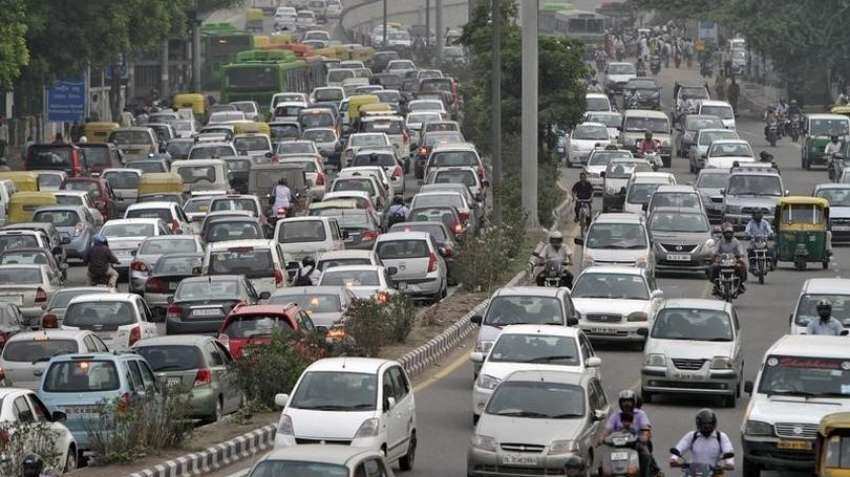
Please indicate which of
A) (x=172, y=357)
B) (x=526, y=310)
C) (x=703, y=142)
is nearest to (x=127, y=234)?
(x=526, y=310)

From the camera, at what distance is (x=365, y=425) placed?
913 inches

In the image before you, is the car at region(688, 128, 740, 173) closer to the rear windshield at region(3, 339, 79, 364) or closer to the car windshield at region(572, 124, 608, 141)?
the car windshield at region(572, 124, 608, 141)

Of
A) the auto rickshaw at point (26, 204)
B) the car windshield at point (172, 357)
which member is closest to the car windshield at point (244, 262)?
the car windshield at point (172, 357)

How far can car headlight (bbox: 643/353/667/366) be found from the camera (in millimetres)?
29609

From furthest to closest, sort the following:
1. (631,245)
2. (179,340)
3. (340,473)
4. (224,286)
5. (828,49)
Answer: (828,49), (631,245), (224,286), (179,340), (340,473)

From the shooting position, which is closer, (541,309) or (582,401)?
(582,401)

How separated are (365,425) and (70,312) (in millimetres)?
10966

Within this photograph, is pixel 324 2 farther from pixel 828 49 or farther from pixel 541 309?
pixel 541 309

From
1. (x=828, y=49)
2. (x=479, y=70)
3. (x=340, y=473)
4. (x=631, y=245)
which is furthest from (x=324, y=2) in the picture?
(x=340, y=473)

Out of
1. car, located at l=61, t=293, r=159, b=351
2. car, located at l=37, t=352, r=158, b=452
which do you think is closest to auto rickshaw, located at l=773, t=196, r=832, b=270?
car, located at l=61, t=293, r=159, b=351

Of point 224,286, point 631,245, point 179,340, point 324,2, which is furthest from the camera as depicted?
point 324,2

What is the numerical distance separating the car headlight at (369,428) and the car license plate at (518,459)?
1.45 m

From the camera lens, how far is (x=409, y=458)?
80.1 feet

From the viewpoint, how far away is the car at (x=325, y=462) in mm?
18406
